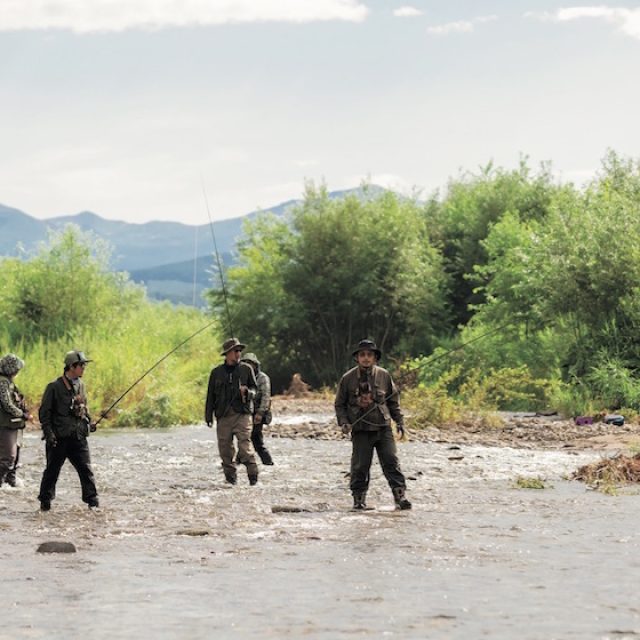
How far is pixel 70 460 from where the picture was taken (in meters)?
13.6

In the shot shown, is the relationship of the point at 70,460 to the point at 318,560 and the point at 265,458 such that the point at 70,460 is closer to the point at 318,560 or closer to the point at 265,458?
the point at 318,560

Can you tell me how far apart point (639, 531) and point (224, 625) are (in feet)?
18.7

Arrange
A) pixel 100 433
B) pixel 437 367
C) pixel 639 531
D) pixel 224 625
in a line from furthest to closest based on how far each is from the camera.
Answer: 1. pixel 437 367
2. pixel 100 433
3. pixel 639 531
4. pixel 224 625

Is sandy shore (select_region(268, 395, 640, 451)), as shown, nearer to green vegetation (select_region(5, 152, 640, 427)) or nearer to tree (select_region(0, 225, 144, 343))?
green vegetation (select_region(5, 152, 640, 427))

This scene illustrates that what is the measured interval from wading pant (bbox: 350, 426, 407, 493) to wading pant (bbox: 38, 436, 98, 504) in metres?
2.93

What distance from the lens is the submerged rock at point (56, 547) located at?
1097 cm

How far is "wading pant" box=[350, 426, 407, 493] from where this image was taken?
13.7 metres

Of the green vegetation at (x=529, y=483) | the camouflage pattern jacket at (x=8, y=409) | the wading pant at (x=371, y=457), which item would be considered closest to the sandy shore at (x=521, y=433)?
the green vegetation at (x=529, y=483)

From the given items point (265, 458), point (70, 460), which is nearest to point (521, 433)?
point (265, 458)

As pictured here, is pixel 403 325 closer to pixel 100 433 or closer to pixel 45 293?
pixel 45 293

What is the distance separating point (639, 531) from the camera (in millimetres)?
12328

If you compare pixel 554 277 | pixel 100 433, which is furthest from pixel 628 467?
pixel 554 277

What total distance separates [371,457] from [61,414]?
3.42 metres

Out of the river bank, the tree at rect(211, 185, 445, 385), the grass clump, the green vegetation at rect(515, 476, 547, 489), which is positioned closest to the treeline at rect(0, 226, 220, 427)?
the tree at rect(211, 185, 445, 385)
